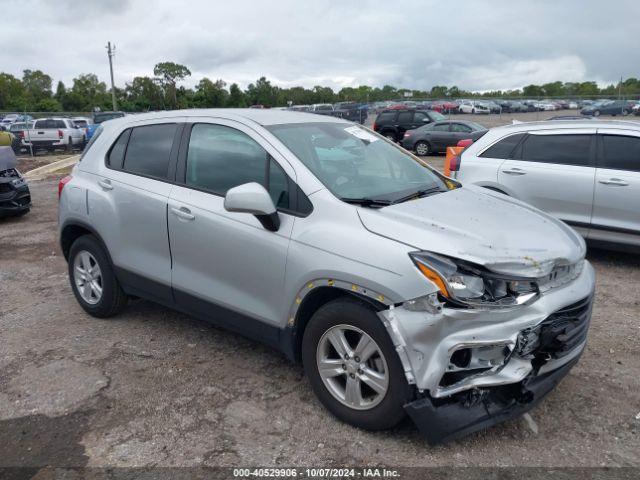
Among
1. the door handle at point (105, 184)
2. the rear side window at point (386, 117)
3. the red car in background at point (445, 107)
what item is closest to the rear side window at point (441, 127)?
the rear side window at point (386, 117)

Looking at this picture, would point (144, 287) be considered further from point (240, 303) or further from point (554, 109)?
point (554, 109)

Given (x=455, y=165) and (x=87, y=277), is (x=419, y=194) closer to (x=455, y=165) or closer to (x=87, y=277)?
A: (x=87, y=277)

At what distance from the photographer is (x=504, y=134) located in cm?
693

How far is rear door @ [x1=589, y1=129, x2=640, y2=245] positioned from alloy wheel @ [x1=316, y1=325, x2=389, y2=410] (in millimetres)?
→ 4134

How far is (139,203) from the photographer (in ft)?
13.5

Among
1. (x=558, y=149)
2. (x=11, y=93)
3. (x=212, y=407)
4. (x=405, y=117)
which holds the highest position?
(x=11, y=93)

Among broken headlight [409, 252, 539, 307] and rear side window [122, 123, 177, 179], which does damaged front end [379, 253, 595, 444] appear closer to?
broken headlight [409, 252, 539, 307]

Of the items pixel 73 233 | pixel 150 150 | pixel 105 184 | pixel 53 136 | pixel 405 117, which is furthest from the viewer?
pixel 53 136

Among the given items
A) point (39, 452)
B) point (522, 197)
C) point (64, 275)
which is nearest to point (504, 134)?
point (522, 197)

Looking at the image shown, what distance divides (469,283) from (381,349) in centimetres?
55

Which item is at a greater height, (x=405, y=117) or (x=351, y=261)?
(x=405, y=117)

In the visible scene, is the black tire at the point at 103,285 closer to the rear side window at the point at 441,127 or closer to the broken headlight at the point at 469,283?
the broken headlight at the point at 469,283

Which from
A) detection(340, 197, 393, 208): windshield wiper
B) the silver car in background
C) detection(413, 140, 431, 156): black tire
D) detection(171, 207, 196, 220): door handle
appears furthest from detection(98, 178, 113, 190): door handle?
detection(413, 140, 431, 156): black tire

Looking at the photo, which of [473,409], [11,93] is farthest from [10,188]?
[11,93]
